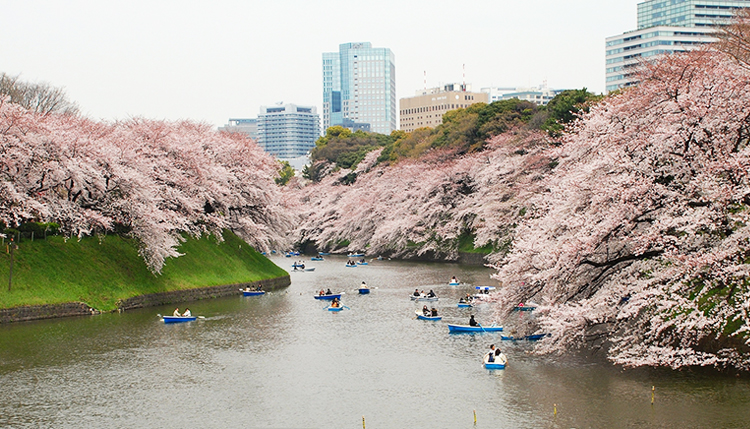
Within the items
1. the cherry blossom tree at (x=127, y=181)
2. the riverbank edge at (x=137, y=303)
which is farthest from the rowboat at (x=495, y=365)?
the cherry blossom tree at (x=127, y=181)

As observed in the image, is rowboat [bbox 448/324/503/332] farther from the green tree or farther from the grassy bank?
the green tree

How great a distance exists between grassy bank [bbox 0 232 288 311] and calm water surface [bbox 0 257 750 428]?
206 centimetres

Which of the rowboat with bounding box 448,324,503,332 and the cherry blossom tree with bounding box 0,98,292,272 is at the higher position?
the cherry blossom tree with bounding box 0,98,292,272

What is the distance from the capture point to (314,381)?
24.5 metres

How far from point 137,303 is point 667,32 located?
479ft

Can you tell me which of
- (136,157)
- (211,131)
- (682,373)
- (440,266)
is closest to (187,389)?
(682,373)

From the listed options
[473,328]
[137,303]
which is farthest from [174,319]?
[473,328]

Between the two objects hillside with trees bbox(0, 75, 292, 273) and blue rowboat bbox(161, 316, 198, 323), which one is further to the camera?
hillside with trees bbox(0, 75, 292, 273)

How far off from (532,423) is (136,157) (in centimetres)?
3113

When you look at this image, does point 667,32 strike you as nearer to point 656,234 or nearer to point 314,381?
point 656,234

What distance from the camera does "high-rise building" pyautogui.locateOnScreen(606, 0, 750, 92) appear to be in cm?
15688

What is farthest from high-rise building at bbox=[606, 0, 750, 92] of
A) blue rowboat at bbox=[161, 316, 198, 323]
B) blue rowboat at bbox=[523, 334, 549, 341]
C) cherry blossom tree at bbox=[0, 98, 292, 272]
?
blue rowboat at bbox=[161, 316, 198, 323]

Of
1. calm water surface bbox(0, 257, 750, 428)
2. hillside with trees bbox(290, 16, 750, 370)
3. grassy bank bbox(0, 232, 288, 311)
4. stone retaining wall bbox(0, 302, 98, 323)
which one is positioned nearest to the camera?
calm water surface bbox(0, 257, 750, 428)

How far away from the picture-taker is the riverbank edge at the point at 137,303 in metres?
34.1
